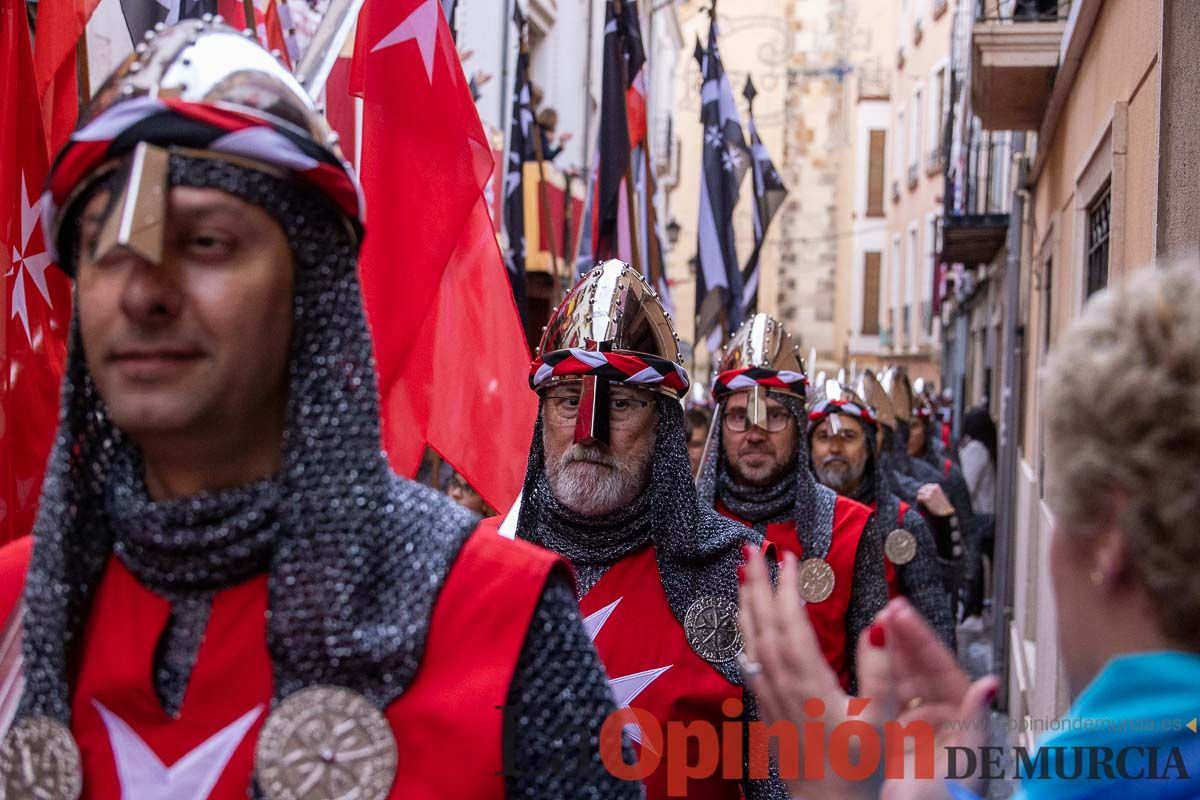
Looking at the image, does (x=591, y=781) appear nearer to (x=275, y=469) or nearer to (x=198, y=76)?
(x=275, y=469)

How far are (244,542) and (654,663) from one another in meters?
1.92

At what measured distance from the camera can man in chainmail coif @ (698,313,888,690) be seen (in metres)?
5.31

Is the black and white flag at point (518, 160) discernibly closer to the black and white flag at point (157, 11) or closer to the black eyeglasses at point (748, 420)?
the black eyeglasses at point (748, 420)

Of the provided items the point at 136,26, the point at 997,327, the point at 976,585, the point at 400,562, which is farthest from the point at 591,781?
the point at 997,327

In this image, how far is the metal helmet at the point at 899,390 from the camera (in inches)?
484

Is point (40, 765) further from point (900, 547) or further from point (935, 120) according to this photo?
point (935, 120)

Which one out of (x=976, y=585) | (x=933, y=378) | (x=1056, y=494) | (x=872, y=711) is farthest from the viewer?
(x=933, y=378)

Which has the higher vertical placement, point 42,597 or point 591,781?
point 42,597

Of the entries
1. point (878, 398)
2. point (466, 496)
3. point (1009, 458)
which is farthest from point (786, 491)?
point (1009, 458)

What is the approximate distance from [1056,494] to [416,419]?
3.27 metres

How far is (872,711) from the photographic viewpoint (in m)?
1.71

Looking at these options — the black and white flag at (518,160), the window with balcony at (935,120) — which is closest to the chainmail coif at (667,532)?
the black and white flag at (518,160)

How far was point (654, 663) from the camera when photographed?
3709 mm

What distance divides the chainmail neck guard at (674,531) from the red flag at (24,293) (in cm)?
142
